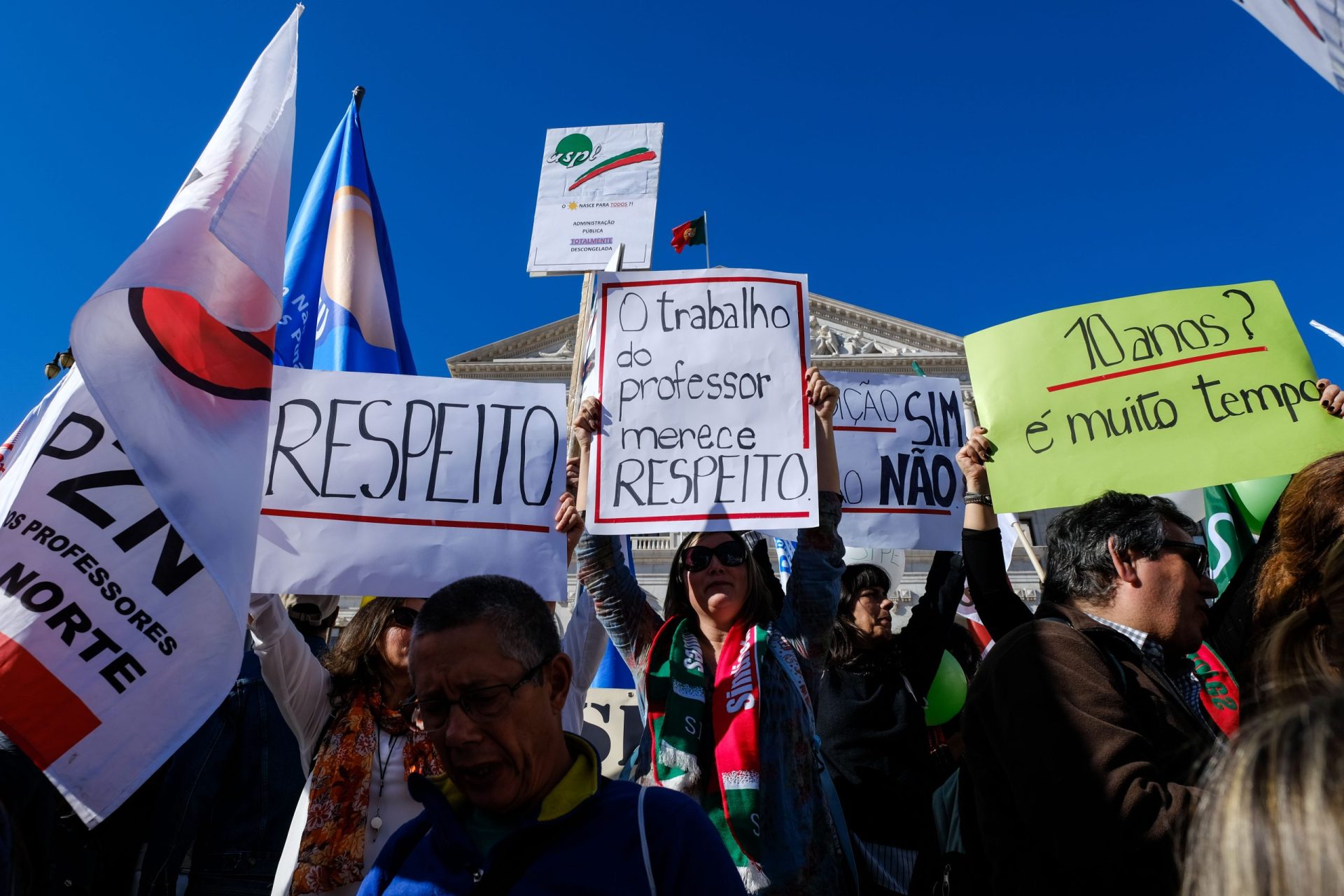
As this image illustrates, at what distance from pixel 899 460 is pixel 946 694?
3.46 feet

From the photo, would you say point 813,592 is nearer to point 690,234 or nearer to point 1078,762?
point 1078,762

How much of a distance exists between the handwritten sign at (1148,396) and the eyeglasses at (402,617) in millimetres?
2004

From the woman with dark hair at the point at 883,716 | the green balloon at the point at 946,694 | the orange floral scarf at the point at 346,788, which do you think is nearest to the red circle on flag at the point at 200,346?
the orange floral scarf at the point at 346,788

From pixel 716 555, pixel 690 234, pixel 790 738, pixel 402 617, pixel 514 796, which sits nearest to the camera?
pixel 514 796

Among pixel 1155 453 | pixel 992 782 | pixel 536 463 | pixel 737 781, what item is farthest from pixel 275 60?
pixel 1155 453

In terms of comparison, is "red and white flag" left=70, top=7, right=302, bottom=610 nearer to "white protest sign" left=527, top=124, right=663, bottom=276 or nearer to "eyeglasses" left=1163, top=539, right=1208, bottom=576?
"eyeglasses" left=1163, top=539, right=1208, bottom=576

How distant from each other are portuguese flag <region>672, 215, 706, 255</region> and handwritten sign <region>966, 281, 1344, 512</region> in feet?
48.6

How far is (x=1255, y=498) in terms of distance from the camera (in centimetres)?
448

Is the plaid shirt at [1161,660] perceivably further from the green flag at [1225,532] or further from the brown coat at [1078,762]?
the green flag at [1225,532]

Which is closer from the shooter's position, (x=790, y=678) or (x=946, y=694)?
(x=790, y=678)

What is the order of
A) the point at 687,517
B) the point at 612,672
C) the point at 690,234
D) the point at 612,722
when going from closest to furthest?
the point at 687,517
the point at 612,722
the point at 612,672
the point at 690,234

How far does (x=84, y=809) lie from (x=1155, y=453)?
130 inches

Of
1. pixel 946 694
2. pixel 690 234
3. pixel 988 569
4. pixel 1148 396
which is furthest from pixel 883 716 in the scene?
pixel 690 234

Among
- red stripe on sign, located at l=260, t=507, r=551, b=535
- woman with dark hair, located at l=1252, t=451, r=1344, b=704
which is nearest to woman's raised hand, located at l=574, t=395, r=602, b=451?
red stripe on sign, located at l=260, t=507, r=551, b=535
